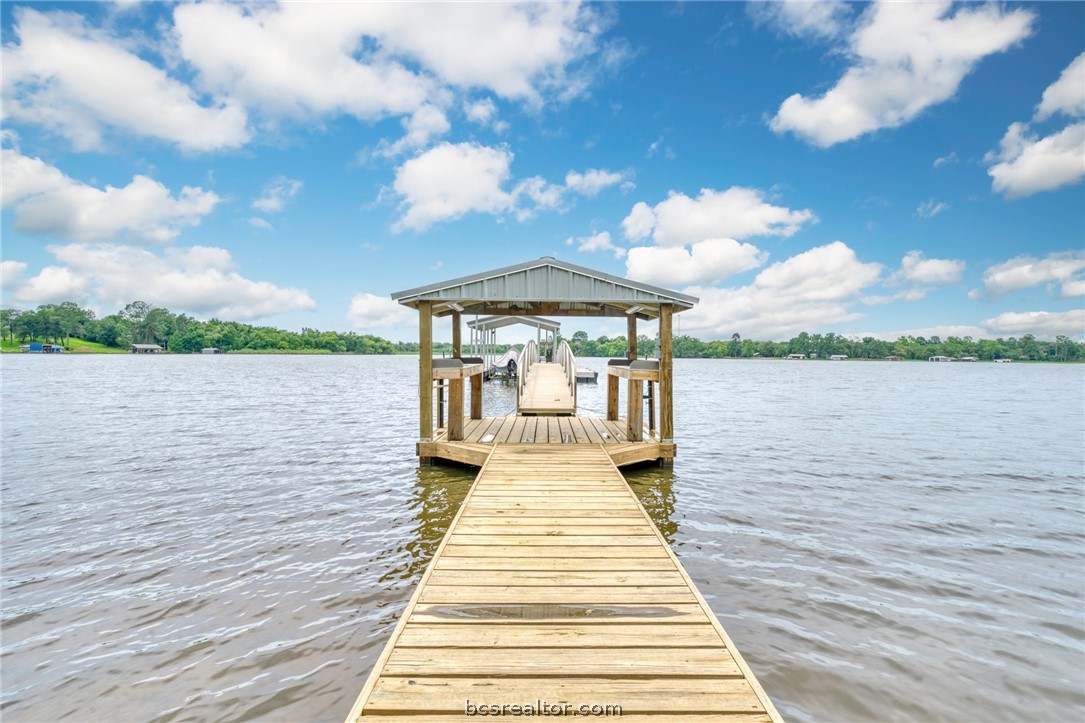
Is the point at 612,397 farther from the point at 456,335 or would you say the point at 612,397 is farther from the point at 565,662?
the point at 565,662

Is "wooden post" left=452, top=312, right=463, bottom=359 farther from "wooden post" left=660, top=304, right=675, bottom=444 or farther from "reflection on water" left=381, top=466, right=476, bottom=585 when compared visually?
"wooden post" left=660, top=304, right=675, bottom=444

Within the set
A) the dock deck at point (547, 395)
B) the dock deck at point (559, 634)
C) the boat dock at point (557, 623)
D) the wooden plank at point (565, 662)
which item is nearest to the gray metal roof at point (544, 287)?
the boat dock at point (557, 623)

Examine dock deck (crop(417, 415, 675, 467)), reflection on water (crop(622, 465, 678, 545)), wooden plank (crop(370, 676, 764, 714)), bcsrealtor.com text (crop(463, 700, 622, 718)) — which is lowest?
reflection on water (crop(622, 465, 678, 545))

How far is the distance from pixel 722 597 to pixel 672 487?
13.5ft

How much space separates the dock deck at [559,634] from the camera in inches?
104

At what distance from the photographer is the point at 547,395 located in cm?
1569

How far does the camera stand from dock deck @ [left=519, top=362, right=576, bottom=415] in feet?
45.6

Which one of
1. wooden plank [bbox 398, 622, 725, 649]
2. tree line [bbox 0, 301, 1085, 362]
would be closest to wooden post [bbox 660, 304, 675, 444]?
wooden plank [bbox 398, 622, 725, 649]

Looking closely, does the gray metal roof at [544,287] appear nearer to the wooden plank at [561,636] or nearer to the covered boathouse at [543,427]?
the covered boathouse at [543,427]

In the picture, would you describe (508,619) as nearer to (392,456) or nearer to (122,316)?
(392,456)

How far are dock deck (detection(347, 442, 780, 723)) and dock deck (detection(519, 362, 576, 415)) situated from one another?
8.36m

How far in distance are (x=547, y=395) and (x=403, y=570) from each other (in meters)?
10.2

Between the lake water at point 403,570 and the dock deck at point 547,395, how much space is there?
3485mm

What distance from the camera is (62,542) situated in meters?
6.67
